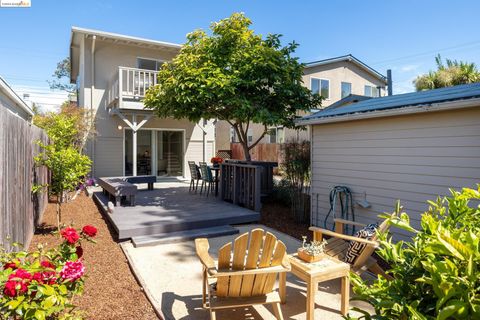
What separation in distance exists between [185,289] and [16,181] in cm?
252

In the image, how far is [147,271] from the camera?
13.9ft

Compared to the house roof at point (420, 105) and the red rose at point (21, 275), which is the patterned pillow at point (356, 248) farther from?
the red rose at point (21, 275)

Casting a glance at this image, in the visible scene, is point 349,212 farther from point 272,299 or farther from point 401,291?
point 401,291

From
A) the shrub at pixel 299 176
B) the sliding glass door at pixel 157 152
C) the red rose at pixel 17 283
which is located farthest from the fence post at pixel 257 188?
the sliding glass door at pixel 157 152

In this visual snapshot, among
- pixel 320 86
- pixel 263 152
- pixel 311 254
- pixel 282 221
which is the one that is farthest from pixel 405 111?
pixel 263 152

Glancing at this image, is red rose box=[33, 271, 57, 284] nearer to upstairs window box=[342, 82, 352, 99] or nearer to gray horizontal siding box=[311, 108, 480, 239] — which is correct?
gray horizontal siding box=[311, 108, 480, 239]

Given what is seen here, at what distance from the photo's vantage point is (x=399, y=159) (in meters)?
5.04

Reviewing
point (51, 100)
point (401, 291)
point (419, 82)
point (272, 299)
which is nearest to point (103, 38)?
point (272, 299)

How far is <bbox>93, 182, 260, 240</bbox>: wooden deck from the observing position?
18.9 ft

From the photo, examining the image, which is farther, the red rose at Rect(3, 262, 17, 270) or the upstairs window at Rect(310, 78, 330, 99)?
the upstairs window at Rect(310, 78, 330, 99)

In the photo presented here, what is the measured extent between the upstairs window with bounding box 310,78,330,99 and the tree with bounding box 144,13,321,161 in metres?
11.9

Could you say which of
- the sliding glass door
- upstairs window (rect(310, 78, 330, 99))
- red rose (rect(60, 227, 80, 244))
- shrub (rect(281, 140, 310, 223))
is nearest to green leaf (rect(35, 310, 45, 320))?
red rose (rect(60, 227, 80, 244))

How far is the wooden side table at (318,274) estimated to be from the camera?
297 cm

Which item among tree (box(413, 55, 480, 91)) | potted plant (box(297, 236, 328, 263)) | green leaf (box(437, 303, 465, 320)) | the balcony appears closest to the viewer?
green leaf (box(437, 303, 465, 320))
